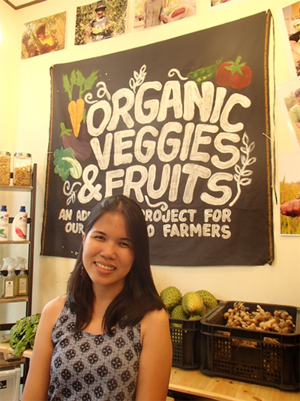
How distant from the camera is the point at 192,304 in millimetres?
1706

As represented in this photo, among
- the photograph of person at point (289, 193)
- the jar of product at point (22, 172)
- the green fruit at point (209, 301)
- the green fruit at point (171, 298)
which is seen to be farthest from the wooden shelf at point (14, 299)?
the photograph of person at point (289, 193)

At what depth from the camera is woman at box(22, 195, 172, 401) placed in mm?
1057

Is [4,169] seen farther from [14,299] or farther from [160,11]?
[160,11]

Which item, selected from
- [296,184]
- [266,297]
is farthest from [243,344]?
[296,184]

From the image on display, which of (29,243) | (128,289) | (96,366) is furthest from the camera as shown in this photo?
(29,243)

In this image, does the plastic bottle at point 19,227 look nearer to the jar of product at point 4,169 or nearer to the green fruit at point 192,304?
the jar of product at point 4,169

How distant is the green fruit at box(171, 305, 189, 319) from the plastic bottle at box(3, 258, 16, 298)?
1241 millimetres

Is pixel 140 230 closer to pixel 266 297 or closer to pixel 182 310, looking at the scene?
pixel 182 310

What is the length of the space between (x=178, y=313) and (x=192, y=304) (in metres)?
0.11

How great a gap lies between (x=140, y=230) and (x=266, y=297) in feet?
3.73

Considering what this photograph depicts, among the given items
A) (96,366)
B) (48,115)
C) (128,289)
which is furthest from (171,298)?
(48,115)

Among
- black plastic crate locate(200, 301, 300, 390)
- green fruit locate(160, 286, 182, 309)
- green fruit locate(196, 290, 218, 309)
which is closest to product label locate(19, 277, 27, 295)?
green fruit locate(160, 286, 182, 309)

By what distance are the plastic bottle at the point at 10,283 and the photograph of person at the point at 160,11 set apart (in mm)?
1980

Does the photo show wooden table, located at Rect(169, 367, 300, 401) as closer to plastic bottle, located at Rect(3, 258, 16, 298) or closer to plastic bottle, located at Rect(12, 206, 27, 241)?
plastic bottle, located at Rect(3, 258, 16, 298)
